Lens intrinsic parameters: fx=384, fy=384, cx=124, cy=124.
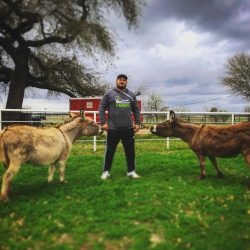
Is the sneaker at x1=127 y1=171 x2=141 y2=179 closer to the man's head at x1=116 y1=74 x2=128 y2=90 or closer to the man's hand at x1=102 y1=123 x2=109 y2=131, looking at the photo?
the man's hand at x1=102 y1=123 x2=109 y2=131

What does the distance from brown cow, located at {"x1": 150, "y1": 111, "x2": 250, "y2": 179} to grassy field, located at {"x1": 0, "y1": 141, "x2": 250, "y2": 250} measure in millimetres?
602

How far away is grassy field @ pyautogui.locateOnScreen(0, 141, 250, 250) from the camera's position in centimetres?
532

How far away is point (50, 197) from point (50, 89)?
69.5 feet

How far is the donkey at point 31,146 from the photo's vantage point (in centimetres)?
722

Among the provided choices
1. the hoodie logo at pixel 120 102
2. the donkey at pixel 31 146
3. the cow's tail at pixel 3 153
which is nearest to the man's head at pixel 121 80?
the hoodie logo at pixel 120 102

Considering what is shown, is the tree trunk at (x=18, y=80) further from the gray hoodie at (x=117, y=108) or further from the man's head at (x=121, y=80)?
the man's head at (x=121, y=80)

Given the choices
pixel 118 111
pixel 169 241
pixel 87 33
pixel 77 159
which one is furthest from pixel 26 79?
pixel 169 241

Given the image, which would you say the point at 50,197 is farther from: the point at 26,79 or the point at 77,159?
the point at 26,79

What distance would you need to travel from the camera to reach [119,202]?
6.75m

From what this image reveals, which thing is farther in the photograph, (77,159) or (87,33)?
(87,33)

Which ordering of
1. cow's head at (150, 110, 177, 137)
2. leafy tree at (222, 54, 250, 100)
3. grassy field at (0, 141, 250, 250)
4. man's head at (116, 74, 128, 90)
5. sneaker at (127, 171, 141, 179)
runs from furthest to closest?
leafy tree at (222, 54, 250, 100) → cow's head at (150, 110, 177, 137) → sneaker at (127, 171, 141, 179) → man's head at (116, 74, 128, 90) → grassy field at (0, 141, 250, 250)

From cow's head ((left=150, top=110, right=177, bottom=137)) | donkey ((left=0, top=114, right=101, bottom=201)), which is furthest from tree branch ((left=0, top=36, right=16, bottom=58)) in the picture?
cow's head ((left=150, top=110, right=177, bottom=137))

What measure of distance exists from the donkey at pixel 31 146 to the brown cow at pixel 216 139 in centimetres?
285

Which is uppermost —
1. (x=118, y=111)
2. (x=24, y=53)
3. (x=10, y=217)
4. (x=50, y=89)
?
(x=24, y=53)
